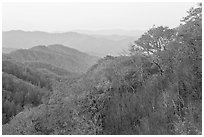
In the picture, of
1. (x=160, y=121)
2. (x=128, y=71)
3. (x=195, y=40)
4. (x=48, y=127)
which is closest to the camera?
(x=160, y=121)

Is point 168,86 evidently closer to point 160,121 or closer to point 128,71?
point 160,121

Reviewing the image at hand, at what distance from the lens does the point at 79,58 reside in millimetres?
142500

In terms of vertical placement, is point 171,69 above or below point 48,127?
above

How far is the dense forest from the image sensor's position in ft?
26.3

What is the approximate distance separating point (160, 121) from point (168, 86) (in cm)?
191

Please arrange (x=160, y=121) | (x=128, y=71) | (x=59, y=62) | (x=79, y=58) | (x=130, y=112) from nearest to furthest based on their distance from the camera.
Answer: (x=160, y=121) → (x=130, y=112) → (x=128, y=71) → (x=59, y=62) → (x=79, y=58)

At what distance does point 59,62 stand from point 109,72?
365 ft

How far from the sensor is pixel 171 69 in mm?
10453

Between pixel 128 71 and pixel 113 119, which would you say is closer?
pixel 113 119

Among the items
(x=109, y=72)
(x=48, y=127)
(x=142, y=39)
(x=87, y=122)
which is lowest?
(x=48, y=127)

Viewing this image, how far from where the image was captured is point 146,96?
9688 mm

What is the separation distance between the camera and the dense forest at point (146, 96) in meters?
8.01

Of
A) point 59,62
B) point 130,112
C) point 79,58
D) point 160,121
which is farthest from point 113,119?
point 79,58

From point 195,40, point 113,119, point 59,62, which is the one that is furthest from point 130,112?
point 59,62
